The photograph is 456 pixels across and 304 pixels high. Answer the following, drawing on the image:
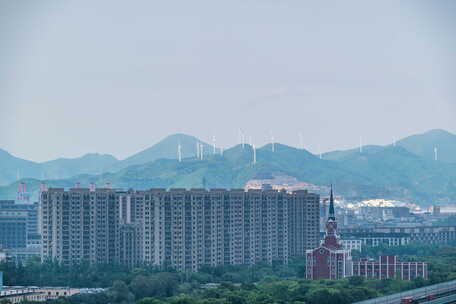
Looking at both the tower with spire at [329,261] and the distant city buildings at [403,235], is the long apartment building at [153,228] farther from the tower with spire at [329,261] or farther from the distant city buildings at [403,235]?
the distant city buildings at [403,235]

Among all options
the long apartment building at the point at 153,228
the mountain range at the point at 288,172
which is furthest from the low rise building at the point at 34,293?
the mountain range at the point at 288,172

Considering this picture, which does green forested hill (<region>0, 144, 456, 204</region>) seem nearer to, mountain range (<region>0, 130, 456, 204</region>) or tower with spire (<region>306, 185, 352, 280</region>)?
mountain range (<region>0, 130, 456, 204</region>)

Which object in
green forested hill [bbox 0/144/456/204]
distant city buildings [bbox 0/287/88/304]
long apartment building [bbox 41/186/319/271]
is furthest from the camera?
green forested hill [bbox 0/144/456/204]

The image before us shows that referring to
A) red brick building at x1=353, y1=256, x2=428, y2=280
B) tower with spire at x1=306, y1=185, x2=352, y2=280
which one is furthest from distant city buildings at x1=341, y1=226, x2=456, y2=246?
tower with spire at x1=306, y1=185, x2=352, y2=280

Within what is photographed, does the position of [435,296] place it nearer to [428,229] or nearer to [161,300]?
[161,300]

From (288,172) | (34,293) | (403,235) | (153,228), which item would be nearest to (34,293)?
(34,293)

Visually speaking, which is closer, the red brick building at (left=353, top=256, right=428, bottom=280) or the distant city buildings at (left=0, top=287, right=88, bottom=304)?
the distant city buildings at (left=0, top=287, right=88, bottom=304)

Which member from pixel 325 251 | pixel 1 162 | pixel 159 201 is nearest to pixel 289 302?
pixel 325 251
